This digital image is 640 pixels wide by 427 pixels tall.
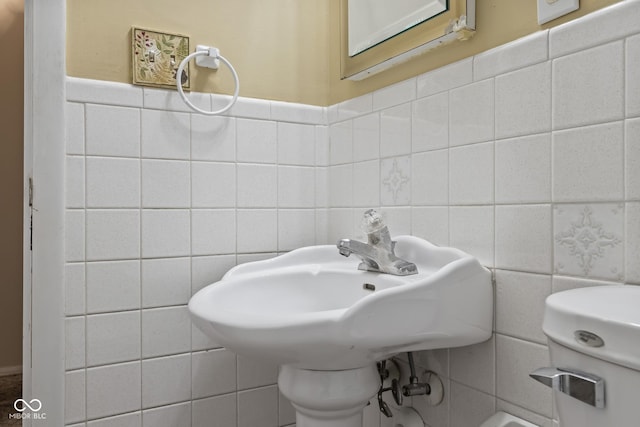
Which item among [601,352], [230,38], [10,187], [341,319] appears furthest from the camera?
[10,187]

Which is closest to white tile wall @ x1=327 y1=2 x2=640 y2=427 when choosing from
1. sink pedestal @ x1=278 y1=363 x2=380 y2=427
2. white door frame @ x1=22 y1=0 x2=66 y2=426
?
sink pedestal @ x1=278 y1=363 x2=380 y2=427

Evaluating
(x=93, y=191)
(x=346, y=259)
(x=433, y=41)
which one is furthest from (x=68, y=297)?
(x=433, y=41)

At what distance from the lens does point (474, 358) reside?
3.37 ft

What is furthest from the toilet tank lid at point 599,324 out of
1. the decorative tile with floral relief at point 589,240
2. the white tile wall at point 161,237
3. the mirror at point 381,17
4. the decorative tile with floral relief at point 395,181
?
the white tile wall at point 161,237

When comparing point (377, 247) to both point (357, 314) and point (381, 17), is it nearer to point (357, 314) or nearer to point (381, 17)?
point (357, 314)

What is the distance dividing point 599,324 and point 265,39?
1282mm

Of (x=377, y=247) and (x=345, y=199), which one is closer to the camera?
(x=377, y=247)

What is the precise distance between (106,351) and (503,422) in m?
1.00

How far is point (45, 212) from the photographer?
114cm

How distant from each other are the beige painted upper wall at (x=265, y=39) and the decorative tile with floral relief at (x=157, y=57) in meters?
0.02

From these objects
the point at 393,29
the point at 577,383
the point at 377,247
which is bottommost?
the point at 577,383

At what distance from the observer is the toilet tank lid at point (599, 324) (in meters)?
0.47

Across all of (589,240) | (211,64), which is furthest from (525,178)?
(211,64)

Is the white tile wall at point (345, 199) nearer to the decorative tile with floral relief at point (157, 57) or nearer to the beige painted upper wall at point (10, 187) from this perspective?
→ the decorative tile with floral relief at point (157, 57)
